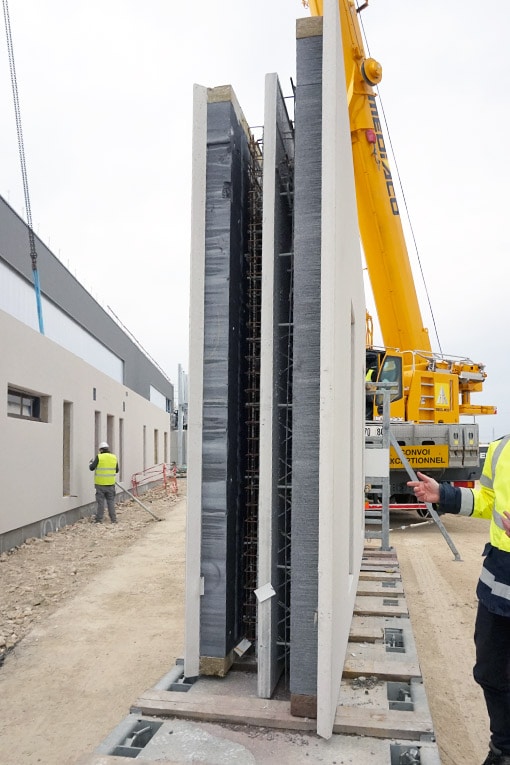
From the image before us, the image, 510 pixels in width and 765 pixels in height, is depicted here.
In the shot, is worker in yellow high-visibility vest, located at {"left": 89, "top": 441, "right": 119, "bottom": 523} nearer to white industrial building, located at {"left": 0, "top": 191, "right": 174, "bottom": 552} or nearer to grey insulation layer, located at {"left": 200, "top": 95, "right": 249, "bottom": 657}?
white industrial building, located at {"left": 0, "top": 191, "right": 174, "bottom": 552}

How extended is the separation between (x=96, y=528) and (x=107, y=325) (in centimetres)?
1322

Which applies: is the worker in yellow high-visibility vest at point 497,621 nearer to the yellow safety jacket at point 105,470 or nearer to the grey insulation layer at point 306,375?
the grey insulation layer at point 306,375

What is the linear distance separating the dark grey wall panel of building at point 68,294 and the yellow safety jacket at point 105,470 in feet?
15.0

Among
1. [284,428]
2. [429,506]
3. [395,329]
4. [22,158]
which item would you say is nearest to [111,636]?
[284,428]

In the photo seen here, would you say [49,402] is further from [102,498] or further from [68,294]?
[68,294]

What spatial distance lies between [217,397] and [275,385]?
321mm

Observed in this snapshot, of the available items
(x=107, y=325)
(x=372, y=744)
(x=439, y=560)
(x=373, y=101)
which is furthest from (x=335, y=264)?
(x=107, y=325)

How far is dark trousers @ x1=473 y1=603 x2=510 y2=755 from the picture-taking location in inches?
118

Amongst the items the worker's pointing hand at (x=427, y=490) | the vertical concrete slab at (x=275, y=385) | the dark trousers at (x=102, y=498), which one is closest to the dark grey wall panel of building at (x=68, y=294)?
the dark trousers at (x=102, y=498)

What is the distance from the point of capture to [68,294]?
754 inches

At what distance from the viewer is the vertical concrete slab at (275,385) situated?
323 centimetres

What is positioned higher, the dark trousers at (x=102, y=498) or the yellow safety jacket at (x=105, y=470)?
the yellow safety jacket at (x=105, y=470)

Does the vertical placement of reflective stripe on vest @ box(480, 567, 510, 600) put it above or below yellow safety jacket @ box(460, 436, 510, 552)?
below

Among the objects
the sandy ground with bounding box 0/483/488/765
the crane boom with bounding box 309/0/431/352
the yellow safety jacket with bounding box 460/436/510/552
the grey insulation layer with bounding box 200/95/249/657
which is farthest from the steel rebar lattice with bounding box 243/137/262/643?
the crane boom with bounding box 309/0/431/352
